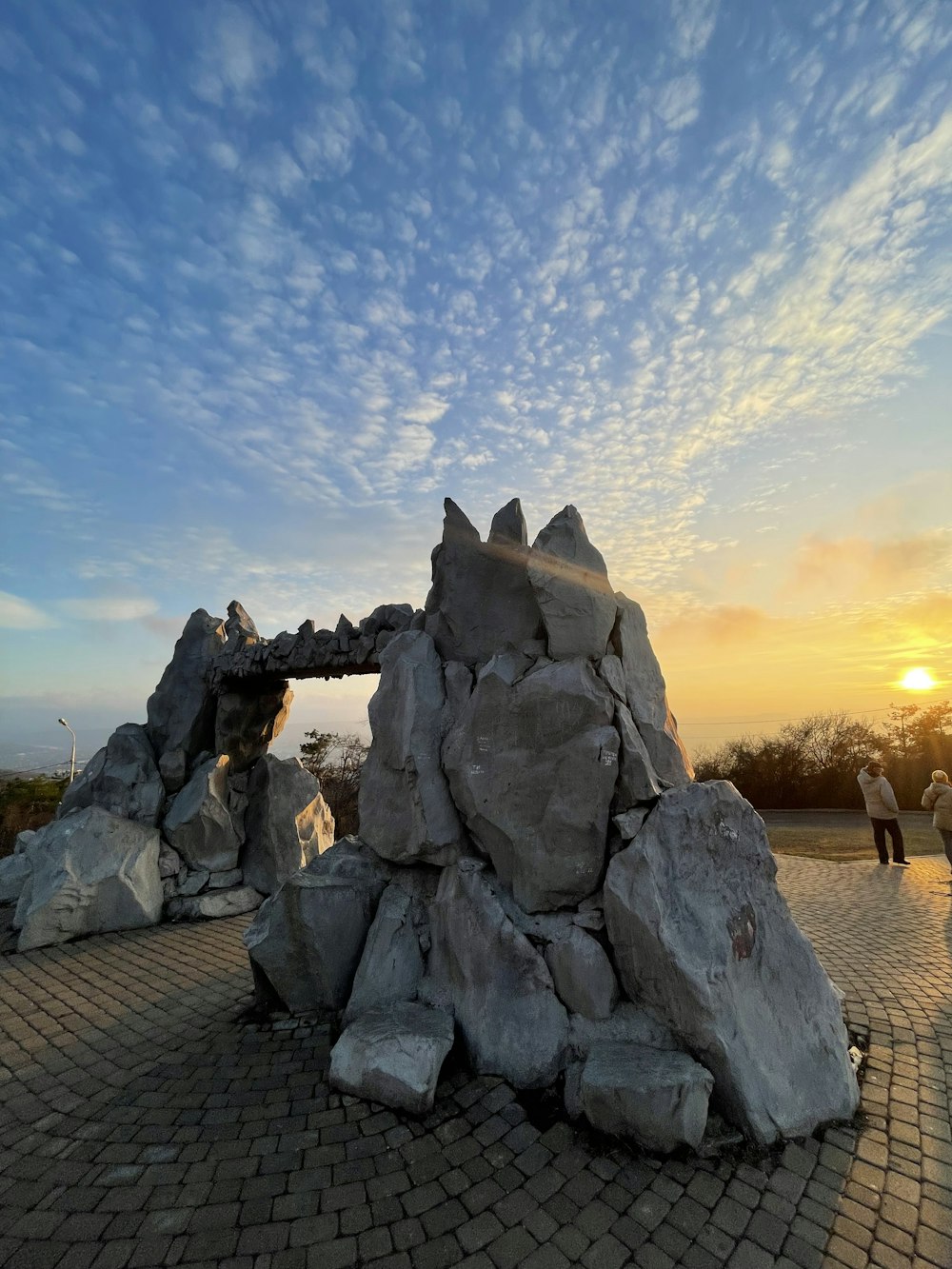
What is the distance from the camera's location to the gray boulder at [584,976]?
4551 millimetres

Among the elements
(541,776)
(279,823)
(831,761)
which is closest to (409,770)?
(541,776)

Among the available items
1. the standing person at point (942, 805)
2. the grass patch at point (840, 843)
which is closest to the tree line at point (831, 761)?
the grass patch at point (840, 843)

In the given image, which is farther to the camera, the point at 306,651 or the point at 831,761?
the point at 831,761

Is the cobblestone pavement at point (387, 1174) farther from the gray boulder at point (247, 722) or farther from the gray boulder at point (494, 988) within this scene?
the gray boulder at point (247, 722)

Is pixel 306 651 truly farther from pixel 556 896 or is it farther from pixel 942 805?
pixel 942 805

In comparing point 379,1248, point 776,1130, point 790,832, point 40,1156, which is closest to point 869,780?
point 790,832

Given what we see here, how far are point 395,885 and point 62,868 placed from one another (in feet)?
18.3

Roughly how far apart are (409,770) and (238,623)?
24.5 feet

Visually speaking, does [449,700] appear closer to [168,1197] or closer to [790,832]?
[168,1197]

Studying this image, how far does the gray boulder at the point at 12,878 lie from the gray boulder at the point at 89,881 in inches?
41.5

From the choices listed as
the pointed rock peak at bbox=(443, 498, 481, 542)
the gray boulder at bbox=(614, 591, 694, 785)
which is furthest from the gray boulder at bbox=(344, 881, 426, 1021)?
the pointed rock peak at bbox=(443, 498, 481, 542)

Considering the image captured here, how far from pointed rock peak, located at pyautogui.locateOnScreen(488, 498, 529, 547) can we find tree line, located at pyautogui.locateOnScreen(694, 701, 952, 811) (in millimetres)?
17590

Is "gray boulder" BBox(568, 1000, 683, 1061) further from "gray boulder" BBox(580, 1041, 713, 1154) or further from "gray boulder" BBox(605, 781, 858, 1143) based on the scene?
"gray boulder" BBox(580, 1041, 713, 1154)

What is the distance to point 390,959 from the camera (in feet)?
17.9
